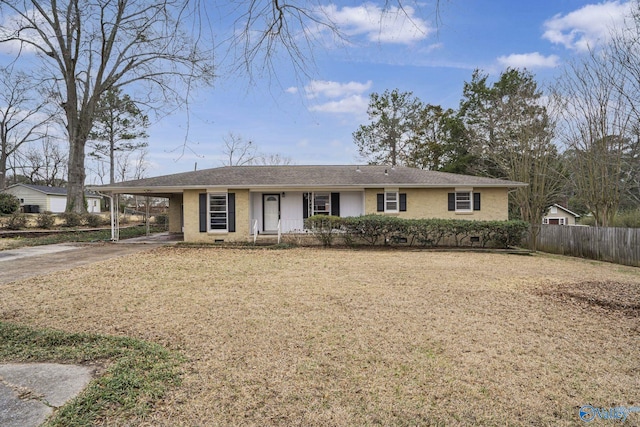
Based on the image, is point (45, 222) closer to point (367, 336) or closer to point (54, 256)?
point (54, 256)

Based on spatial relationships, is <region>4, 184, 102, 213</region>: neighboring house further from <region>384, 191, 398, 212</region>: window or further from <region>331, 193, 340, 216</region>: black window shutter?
<region>384, 191, 398, 212</region>: window

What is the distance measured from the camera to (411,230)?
14234 millimetres

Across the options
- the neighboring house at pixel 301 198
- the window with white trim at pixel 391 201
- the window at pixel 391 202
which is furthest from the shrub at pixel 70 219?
the window with white trim at pixel 391 201

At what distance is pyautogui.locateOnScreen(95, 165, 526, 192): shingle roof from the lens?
1534 cm

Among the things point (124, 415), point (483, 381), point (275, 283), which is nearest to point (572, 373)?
point (483, 381)

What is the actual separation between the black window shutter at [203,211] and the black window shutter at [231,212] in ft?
3.51

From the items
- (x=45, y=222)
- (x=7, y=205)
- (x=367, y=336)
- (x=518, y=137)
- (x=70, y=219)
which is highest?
(x=518, y=137)

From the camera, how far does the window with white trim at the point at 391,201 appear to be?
16.0 m

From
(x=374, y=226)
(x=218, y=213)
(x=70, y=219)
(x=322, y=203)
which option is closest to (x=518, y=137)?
(x=374, y=226)

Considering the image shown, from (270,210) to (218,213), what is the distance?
2527 mm

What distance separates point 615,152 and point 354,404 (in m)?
15.5

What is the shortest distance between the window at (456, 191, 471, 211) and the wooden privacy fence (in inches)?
131

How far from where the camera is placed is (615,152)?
13164 mm

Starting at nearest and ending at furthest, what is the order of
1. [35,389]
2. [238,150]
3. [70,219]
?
1. [35,389]
2. [70,219]
3. [238,150]
